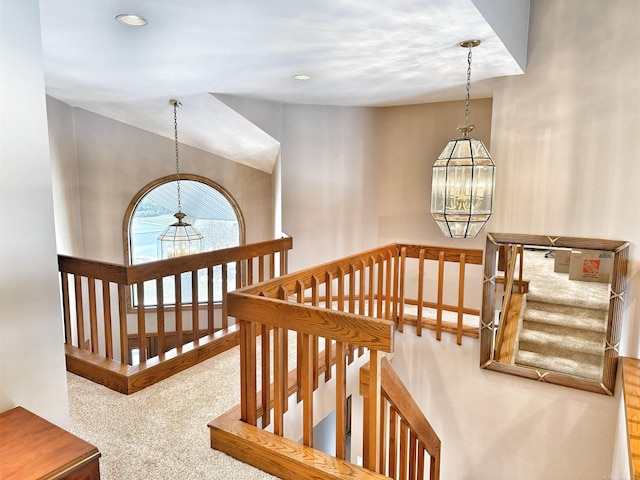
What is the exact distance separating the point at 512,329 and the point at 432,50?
243cm

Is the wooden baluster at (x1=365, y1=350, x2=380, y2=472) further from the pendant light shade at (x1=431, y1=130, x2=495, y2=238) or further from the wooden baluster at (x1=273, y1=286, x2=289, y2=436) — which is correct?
the pendant light shade at (x1=431, y1=130, x2=495, y2=238)

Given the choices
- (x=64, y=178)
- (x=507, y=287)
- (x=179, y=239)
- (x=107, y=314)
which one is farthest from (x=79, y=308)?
(x=507, y=287)

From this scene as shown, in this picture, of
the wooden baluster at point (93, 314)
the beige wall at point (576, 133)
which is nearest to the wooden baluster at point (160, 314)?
the wooden baluster at point (93, 314)

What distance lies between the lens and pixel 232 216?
23.8ft

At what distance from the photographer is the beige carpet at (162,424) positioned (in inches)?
82.5

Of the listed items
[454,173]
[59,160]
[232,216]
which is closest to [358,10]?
[454,173]

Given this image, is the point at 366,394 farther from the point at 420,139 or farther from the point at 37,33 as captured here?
the point at 420,139

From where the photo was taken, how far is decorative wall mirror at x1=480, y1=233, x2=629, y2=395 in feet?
10.3

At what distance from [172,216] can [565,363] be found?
235 inches

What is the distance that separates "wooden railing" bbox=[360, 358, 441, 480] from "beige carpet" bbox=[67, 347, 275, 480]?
0.67 metres

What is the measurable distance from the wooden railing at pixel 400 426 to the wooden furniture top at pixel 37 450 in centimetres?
119

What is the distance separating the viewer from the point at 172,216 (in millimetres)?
7078

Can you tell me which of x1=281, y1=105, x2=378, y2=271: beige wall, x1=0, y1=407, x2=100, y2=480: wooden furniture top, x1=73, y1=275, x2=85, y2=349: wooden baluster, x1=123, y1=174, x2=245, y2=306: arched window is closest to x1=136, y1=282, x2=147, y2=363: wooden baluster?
x1=73, y1=275, x2=85, y2=349: wooden baluster

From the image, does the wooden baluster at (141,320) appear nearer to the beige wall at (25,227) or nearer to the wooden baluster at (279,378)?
the wooden baluster at (279,378)
